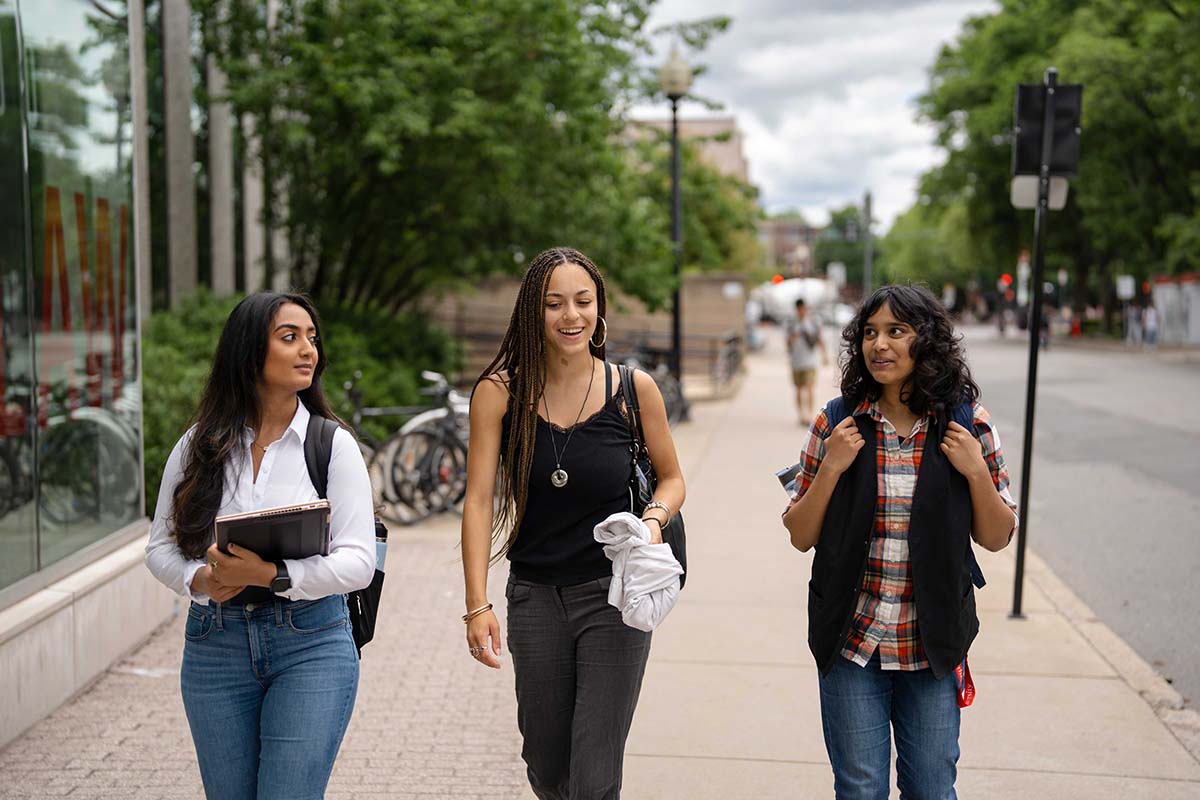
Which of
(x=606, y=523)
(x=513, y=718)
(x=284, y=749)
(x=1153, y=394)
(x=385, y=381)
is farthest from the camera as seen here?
(x=1153, y=394)

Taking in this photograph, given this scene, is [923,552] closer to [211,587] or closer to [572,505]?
[572,505]

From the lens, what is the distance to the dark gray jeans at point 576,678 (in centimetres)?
315

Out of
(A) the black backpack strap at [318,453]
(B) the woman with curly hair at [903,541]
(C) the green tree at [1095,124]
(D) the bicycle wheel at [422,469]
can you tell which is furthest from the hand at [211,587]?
(C) the green tree at [1095,124]

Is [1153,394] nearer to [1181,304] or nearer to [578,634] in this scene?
[578,634]

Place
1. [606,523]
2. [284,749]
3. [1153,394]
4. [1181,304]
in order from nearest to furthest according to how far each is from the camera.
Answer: [284,749]
[606,523]
[1153,394]
[1181,304]

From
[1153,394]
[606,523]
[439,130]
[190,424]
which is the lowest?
[1153,394]

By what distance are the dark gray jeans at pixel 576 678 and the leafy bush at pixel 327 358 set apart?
322cm

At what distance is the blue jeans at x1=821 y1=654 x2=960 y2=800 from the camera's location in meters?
3.18

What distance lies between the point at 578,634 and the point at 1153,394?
2149cm

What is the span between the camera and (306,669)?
114 inches

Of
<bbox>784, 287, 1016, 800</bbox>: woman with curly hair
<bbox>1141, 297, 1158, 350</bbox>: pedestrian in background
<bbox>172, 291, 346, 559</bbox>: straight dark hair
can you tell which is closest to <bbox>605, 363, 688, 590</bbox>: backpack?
<bbox>784, 287, 1016, 800</bbox>: woman with curly hair

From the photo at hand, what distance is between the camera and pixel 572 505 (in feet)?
10.4

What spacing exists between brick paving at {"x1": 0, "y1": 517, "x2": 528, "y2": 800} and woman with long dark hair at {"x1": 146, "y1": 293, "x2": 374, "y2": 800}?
1708 mm

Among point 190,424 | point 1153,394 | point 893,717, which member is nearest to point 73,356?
point 190,424
